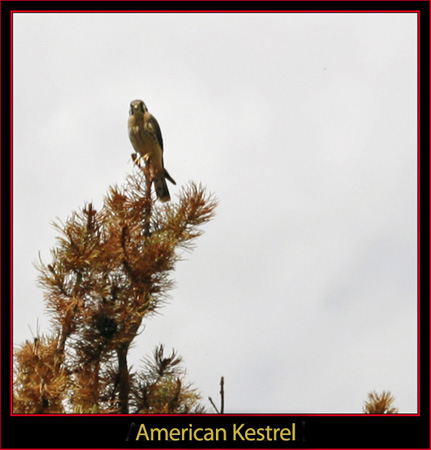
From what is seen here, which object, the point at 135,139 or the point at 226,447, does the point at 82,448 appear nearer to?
the point at 226,447

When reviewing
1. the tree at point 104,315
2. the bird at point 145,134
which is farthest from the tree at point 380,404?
the bird at point 145,134

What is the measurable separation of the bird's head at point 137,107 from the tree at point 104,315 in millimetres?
3827

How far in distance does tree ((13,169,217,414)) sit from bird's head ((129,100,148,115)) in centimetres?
383

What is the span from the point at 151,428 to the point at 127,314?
0.45 m

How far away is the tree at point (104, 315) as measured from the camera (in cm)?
276

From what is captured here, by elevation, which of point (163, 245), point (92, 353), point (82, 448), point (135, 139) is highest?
point (135, 139)

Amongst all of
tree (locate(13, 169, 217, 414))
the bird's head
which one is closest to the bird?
the bird's head

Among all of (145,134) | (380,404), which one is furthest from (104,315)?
(145,134)

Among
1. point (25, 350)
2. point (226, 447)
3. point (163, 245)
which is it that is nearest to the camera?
point (226, 447)

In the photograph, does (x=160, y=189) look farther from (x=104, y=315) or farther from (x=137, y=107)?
(x=137, y=107)

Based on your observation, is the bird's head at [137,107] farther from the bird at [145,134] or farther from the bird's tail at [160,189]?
the bird's tail at [160,189]

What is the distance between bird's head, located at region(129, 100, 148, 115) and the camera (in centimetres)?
A: 670
